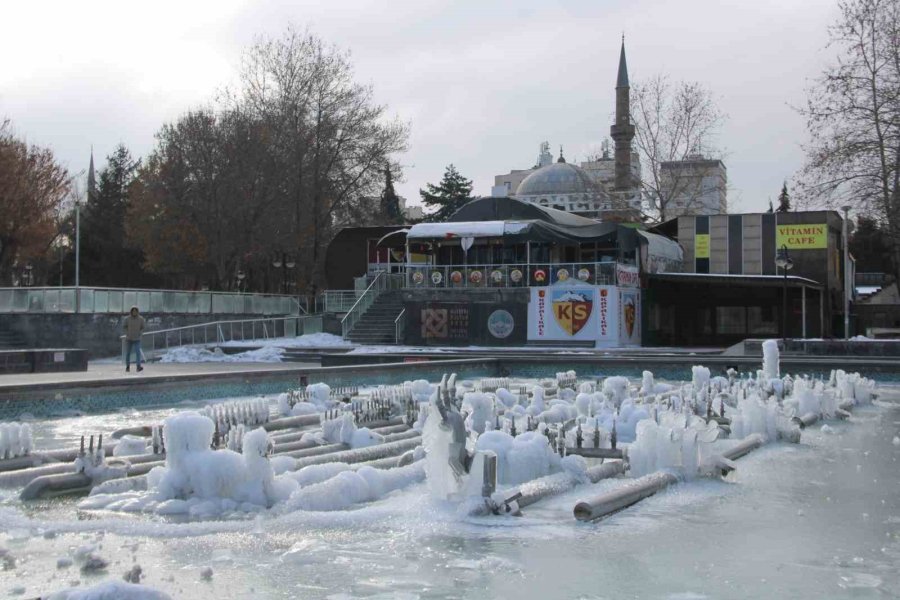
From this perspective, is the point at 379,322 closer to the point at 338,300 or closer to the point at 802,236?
the point at 338,300

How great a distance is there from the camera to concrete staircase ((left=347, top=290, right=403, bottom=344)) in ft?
122

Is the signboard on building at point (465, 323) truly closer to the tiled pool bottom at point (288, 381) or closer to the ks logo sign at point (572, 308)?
the ks logo sign at point (572, 308)

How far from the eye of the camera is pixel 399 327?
37.5 meters

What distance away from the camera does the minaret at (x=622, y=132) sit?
5811cm

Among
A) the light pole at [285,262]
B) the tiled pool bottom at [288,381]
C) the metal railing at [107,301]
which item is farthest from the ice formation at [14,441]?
the light pole at [285,262]

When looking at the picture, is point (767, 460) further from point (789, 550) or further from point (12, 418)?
point (12, 418)

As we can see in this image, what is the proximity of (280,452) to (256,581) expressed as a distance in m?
5.13

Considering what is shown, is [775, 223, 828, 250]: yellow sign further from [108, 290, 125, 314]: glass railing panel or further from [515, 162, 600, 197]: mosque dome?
[515, 162, 600, 197]: mosque dome

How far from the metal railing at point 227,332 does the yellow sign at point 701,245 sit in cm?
1584

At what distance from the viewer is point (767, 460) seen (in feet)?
36.9

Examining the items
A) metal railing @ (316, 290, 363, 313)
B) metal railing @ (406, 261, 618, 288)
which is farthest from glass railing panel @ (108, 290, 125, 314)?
metal railing @ (316, 290, 363, 313)

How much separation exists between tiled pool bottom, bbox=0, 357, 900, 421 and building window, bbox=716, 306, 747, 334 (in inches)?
695

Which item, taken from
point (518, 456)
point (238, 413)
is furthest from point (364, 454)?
point (238, 413)

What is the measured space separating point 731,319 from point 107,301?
2400 centimetres
